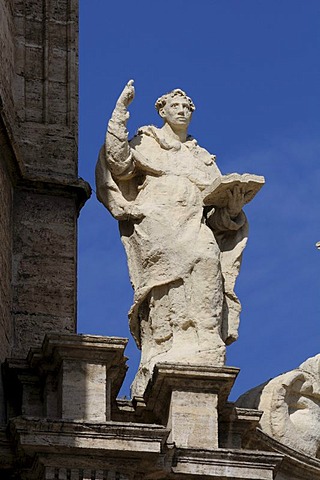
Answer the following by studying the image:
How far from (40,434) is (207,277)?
2.27 metres

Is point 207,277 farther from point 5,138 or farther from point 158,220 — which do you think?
point 5,138

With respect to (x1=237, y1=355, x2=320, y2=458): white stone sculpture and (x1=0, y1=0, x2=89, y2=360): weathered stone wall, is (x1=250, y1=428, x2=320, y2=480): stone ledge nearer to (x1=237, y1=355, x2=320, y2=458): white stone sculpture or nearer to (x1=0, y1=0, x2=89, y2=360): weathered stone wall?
(x1=237, y1=355, x2=320, y2=458): white stone sculpture

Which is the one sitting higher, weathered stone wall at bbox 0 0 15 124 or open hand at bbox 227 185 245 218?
weathered stone wall at bbox 0 0 15 124

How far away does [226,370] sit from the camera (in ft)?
64.5

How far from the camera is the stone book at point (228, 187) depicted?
20.5 metres

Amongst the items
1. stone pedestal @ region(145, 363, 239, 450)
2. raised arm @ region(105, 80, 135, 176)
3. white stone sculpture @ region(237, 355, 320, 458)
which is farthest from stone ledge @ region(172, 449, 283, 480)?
raised arm @ region(105, 80, 135, 176)

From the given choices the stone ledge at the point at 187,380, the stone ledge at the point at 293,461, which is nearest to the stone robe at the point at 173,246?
the stone ledge at the point at 187,380

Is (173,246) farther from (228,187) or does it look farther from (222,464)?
(222,464)

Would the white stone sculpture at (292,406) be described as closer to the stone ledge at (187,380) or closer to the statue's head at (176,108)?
the stone ledge at (187,380)

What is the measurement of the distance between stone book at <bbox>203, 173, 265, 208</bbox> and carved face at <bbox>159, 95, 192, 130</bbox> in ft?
2.15

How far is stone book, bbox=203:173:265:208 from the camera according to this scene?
2053 cm

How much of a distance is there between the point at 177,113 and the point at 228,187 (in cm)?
86

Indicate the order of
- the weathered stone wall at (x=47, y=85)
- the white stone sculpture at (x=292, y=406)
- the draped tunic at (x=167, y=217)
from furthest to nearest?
the weathered stone wall at (x=47, y=85)
the white stone sculpture at (x=292, y=406)
the draped tunic at (x=167, y=217)

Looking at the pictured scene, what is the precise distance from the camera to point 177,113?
21.1m
